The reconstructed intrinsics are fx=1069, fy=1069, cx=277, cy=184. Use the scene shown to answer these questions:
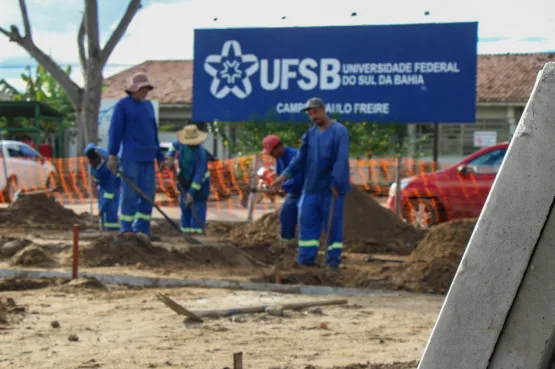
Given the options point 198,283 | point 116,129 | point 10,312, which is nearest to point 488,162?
point 116,129

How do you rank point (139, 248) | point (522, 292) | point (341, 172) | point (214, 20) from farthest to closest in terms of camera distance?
1. point (214, 20)
2. point (139, 248)
3. point (341, 172)
4. point (522, 292)

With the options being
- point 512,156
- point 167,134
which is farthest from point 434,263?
point 167,134

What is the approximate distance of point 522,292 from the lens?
2912 millimetres

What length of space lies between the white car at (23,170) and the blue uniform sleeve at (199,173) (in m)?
11.1

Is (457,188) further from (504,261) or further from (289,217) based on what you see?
(504,261)

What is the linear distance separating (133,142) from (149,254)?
2208 mm

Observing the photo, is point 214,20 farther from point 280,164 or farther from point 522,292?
point 522,292

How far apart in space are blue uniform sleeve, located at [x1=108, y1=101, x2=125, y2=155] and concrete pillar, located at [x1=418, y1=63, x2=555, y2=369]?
11317 mm

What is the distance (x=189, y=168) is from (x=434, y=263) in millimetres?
5643

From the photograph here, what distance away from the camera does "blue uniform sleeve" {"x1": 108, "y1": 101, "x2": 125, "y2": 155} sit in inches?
550

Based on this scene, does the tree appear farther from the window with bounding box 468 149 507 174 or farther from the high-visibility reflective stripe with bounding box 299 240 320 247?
the high-visibility reflective stripe with bounding box 299 240 320 247

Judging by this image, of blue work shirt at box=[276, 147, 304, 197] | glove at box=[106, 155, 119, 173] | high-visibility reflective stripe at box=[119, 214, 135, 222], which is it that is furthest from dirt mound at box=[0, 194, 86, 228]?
blue work shirt at box=[276, 147, 304, 197]

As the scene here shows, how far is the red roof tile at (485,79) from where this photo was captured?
41219 mm

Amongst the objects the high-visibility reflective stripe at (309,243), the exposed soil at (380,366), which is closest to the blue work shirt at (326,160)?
the high-visibility reflective stripe at (309,243)
